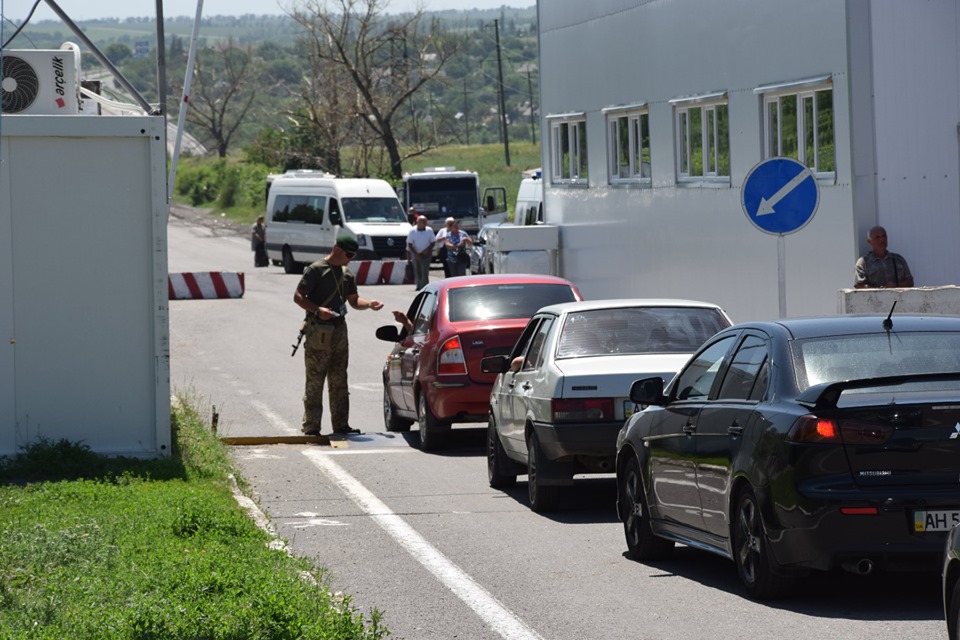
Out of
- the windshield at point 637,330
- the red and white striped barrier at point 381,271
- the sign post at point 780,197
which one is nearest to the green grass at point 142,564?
the windshield at point 637,330

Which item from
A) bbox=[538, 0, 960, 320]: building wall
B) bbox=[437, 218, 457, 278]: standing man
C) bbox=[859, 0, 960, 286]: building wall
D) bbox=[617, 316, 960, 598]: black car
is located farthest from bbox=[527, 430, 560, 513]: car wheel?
bbox=[437, 218, 457, 278]: standing man

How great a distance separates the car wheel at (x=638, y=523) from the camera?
367 inches

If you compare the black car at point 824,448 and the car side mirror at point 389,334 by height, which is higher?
the car side mirror at point 389,334

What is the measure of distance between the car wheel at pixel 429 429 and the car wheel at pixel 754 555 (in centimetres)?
693

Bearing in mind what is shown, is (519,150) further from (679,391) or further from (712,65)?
(679,391)

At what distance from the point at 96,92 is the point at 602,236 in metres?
9.66

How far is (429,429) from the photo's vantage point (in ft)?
49.0

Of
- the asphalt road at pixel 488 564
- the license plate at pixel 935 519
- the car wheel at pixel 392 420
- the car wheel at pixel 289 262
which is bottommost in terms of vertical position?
the asphalt road at pixel 488 564

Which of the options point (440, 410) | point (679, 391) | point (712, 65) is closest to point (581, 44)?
point (712, 65)

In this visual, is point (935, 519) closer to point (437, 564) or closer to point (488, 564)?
point (488, 564)

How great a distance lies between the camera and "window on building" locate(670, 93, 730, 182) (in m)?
20.1

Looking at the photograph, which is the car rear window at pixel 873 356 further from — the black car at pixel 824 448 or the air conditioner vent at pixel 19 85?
the air conditioner vent at pixel 19 85

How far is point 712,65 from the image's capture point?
20.2 meters

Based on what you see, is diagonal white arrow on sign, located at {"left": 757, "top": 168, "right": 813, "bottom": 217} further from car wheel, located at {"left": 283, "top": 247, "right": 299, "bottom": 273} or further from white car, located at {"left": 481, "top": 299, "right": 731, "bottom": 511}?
car wheel, located at {"left": 283, "top": 247, "right": 299, "bottom": 273}
